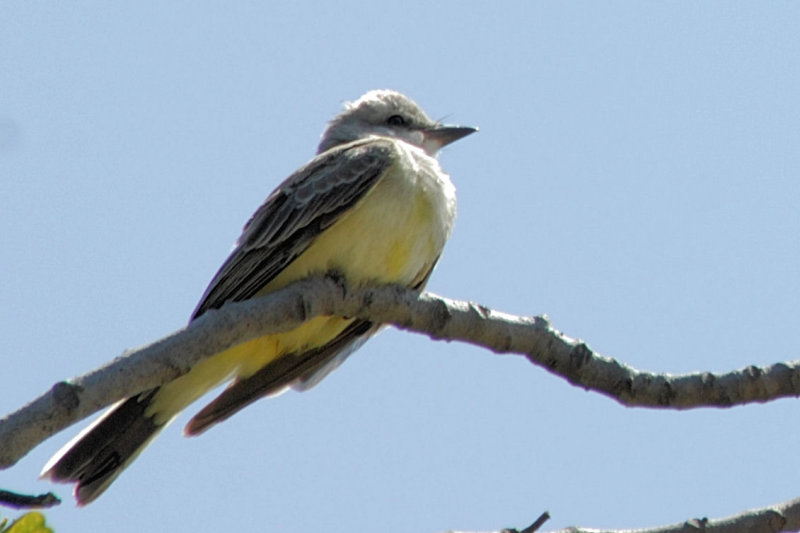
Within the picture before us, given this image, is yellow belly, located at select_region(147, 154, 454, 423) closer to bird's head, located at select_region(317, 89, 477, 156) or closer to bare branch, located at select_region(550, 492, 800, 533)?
bird's head, located at select_region(317, 89, 477, 156)

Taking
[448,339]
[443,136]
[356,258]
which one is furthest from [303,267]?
[443,136]

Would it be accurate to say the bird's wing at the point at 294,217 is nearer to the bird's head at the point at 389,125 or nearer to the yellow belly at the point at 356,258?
the yellow belly at the point at 356,258

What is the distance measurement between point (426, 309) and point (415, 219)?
157 centimetres

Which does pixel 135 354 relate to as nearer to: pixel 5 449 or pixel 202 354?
pixel 202 354

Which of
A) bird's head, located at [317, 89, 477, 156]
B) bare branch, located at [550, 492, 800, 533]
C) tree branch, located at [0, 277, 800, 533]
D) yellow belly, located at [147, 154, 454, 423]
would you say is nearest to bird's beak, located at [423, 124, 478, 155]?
bird's head, located at [317, 89, 477, 156]

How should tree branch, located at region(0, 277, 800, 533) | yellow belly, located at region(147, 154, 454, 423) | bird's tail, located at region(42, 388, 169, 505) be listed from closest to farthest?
tree branch, located at region(0, 277, 800, 533) < bird's tail, located at region(42, 388, 169, 505) < yellow belly, located at region(147, 154, 454, 423)

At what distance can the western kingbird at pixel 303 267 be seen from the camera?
6.53 metres

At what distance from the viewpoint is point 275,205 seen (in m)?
7.37

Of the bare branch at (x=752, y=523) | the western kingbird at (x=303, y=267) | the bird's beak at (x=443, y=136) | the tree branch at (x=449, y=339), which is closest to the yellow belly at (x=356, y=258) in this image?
the western kingbird at (x=303, y=267)

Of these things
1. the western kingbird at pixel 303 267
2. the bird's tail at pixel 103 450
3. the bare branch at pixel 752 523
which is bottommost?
the bare branch at pixel 752 523

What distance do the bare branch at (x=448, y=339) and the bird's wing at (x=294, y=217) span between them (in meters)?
0.97

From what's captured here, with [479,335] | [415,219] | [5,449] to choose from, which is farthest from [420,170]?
[5,449]

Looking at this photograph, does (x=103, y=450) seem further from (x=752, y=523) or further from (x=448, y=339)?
(x=752, y=523)

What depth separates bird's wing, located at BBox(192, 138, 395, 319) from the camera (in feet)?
22.3
